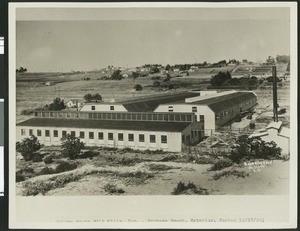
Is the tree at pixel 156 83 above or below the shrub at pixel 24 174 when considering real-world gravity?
above

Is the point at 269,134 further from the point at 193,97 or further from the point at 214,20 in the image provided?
the point at 214,20

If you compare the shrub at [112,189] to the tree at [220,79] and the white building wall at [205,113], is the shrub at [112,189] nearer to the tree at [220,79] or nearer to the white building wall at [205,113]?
the white building wall at [205,113]

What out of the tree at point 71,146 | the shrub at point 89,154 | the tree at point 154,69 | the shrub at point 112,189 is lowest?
the shrub at point 112,189

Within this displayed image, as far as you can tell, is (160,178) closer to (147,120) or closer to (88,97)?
(147,120)

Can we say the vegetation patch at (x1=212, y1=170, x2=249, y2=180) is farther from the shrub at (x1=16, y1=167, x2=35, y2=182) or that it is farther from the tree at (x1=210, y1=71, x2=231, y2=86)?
the shrub at (x1=16, y1=167, x2=35, y2=182)

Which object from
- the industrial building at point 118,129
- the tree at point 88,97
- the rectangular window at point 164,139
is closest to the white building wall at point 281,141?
the industrial building at point 118,129

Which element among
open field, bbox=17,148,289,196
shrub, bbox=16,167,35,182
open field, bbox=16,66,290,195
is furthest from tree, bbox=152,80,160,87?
shrub, bbox=16,167,35,182
